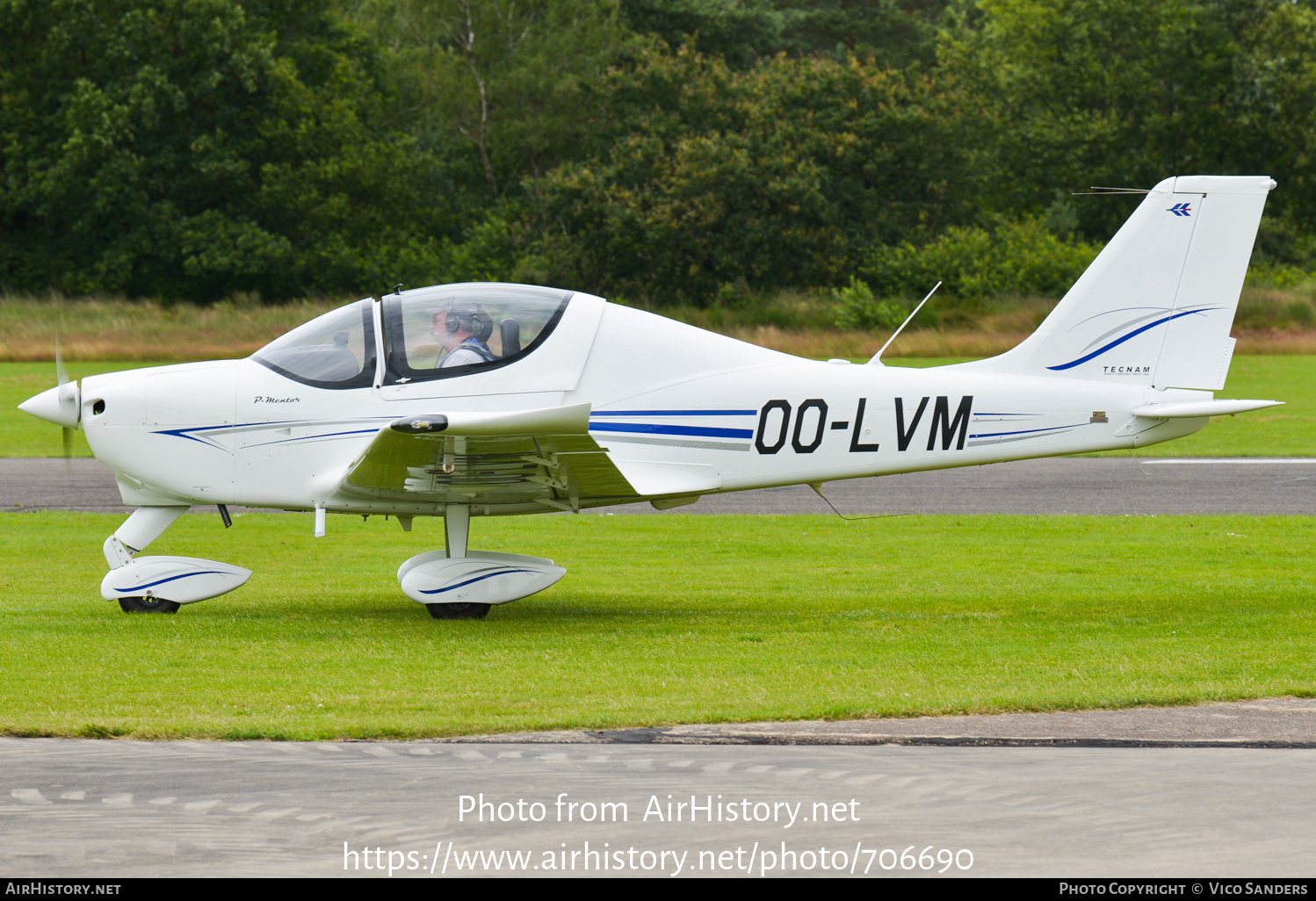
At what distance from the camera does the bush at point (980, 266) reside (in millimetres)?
45875

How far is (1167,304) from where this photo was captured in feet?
32.9

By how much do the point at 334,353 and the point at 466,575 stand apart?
1756 millimetres

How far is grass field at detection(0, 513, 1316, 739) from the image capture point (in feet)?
23.2

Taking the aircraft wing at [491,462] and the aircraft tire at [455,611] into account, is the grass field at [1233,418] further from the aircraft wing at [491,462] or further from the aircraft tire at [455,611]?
the aircraft wing at [491,462]

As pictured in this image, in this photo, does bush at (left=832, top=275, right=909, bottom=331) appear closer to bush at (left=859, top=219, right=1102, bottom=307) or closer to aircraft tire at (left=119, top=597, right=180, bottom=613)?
bush at (left=859, top=219, right=1102, bottom=307)

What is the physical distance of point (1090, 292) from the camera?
33.4 feet

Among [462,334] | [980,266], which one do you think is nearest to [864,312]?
[980,266]

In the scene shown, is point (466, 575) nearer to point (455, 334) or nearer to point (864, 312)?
point (455, 334)

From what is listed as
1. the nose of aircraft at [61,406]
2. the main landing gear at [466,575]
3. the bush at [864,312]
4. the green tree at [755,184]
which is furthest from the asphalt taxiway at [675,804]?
the green tree at [755,184]

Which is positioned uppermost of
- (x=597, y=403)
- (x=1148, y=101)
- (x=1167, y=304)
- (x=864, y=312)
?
(x=1167, y=304)

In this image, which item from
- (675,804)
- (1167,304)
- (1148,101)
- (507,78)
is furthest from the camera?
(507,78)

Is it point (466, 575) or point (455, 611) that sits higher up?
point (466, 575)

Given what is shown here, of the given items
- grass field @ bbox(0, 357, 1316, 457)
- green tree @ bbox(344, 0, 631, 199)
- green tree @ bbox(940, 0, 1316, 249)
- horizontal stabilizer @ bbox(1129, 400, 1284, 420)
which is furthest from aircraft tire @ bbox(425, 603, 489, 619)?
green tree @ bbox(344, 0, 631, 199)

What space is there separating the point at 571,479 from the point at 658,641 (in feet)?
4.01
